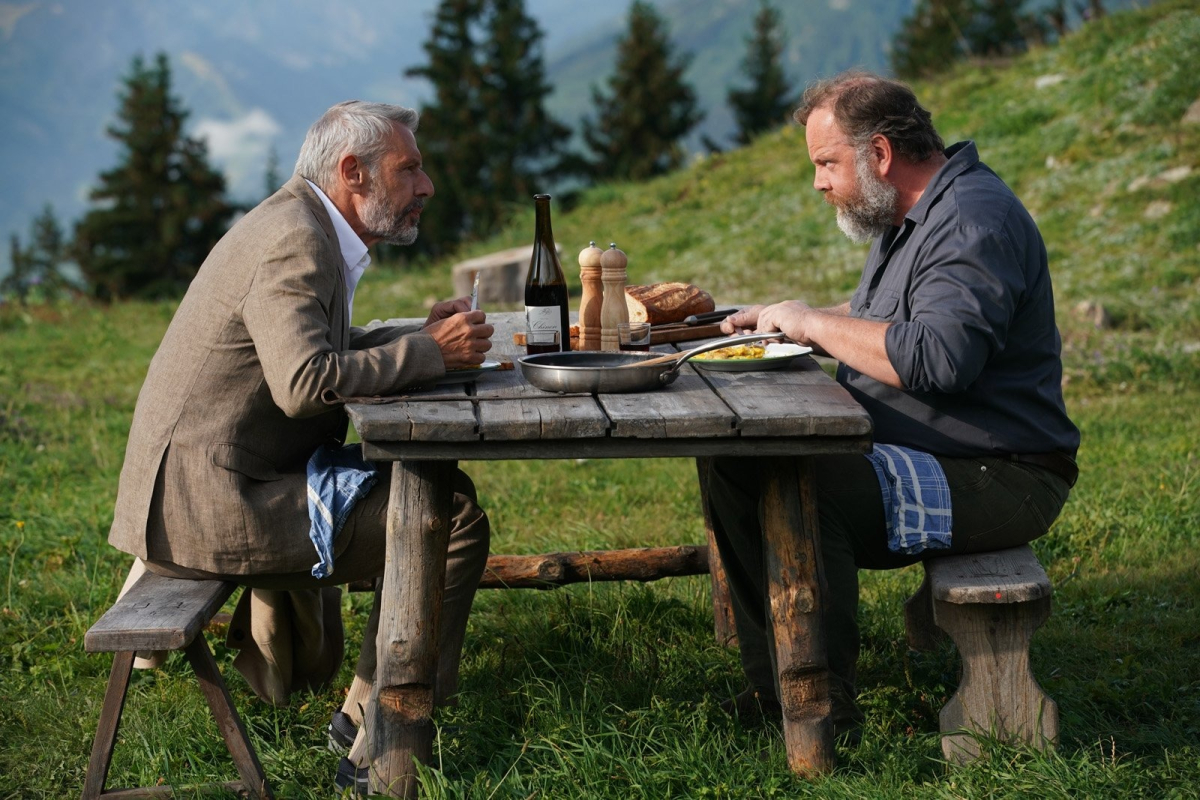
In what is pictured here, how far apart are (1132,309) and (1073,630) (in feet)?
17.0

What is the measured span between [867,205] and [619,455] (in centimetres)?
138

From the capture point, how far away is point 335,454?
340 centimetres

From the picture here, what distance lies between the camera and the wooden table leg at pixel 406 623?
2.93 meters

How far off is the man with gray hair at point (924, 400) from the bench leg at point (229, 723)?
1392mm

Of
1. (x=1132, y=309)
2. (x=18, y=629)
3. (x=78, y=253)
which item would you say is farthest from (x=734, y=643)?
(x=78, y=253)

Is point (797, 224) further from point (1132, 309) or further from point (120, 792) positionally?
point (120, 792)

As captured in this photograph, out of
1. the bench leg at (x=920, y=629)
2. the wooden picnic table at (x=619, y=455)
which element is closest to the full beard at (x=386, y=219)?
the wooden picnic table at (x=619, y=455)

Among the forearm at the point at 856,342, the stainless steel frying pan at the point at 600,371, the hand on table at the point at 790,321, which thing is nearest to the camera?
the stainless steel frying pan at the point at 600,371

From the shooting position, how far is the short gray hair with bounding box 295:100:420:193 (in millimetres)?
3428

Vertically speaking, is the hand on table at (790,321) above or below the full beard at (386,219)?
below

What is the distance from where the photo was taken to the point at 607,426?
265 cm

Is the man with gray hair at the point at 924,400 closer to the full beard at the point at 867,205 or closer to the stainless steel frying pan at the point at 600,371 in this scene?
the full beard at the point at 867,205

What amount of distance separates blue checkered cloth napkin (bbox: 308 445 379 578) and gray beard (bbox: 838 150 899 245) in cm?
168

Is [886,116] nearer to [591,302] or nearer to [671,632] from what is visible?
[591,302]
